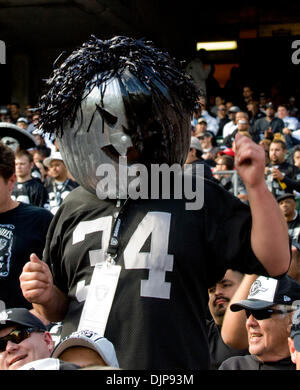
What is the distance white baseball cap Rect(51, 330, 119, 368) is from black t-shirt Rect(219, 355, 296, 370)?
1.76 meters

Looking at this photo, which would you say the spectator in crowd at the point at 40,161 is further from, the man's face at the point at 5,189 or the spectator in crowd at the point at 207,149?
the man's face at the point at 5,189

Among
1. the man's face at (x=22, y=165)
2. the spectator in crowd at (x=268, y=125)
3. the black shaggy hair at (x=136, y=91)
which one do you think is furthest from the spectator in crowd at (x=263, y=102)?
the black shaggy hair at (x=136, y=91)

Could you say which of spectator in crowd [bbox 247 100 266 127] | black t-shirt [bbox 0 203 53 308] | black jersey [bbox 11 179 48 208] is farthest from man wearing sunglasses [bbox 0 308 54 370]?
spectator in crowd [bbox 247 100 266 127]

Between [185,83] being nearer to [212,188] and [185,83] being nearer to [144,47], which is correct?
[144,47]

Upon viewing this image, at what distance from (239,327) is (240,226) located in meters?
1.13

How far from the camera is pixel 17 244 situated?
11.6 feet

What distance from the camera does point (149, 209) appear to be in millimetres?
2127

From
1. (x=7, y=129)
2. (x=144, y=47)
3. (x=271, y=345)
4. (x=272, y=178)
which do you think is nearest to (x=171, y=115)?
(x=144, y=47)

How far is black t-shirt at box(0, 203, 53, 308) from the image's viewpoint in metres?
3.48

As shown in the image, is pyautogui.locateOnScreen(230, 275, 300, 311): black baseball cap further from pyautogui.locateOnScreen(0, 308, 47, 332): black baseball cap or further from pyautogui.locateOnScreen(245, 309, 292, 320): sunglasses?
pyautogui.locateOnScreen(0, 308, 47, 332): black baseball cap

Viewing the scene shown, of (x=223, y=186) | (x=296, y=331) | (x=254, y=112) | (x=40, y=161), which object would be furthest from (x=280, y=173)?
(x=254, y=112)

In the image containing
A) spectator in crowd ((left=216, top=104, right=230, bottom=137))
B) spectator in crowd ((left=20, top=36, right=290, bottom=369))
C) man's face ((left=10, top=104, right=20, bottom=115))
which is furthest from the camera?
man's face ((left=10, top=104, right=20, bottom=115))

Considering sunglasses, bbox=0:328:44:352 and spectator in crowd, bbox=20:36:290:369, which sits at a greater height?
spectator in crowd, bbox=20:36:290:369

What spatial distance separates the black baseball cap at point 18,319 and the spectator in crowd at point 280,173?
5.88 meters
